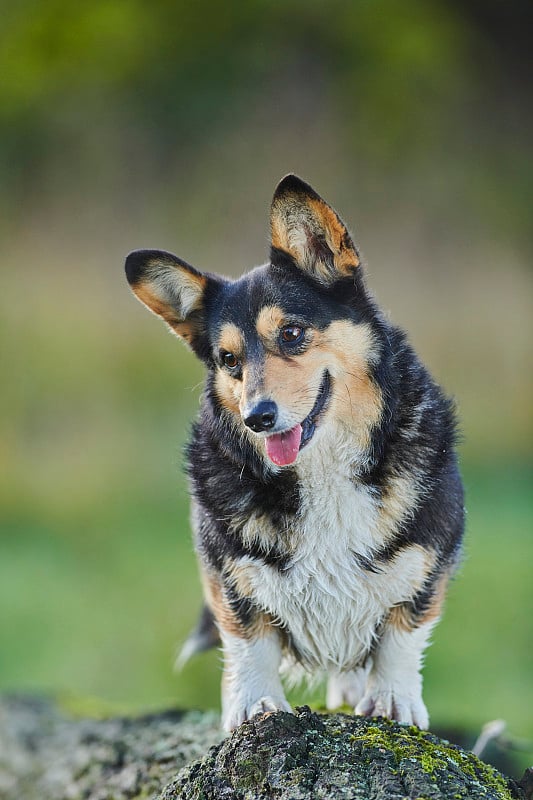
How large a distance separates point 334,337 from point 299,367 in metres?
0.17

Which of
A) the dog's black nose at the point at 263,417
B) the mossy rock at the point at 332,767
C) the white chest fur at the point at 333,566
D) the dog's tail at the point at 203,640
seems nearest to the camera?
the mossy rock at the point at 332,767

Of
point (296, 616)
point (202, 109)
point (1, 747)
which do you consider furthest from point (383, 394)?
point (202, 109)

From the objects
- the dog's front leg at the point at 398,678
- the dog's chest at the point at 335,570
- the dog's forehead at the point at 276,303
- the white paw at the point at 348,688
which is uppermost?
the dog's forehead at the point at 276,303

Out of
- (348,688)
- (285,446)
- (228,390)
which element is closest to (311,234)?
(228,390)

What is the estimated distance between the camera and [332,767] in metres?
2.58

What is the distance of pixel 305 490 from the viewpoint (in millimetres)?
3223

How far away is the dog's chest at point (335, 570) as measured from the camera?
317cm

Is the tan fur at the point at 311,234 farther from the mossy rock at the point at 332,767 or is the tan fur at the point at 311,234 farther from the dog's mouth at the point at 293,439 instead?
the mossy rock at the point at 332,767

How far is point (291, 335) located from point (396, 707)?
1.25 meters

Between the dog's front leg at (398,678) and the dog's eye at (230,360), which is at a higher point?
the dog's eye at (230,360)

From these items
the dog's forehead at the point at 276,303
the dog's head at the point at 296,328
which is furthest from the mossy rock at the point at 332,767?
the dog's forehead at the point at 276,303

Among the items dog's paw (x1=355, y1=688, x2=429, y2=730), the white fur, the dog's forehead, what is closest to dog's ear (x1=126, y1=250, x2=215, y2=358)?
the dog's forehead

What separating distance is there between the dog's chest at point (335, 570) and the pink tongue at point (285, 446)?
0.20m

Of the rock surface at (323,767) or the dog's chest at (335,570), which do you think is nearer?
the rock surface at (323,767)
